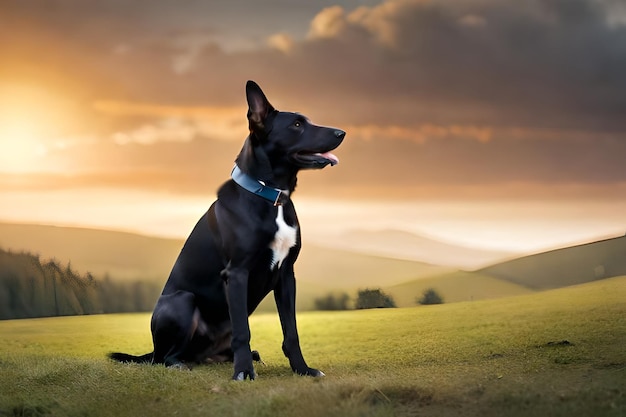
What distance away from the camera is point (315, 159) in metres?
6.66

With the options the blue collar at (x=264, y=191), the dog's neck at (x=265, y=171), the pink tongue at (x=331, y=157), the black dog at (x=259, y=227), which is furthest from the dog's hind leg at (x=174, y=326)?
→ the pink tongue at (x=331, y=157)

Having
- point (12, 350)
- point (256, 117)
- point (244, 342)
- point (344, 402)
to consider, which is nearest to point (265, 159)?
point (256, 117)

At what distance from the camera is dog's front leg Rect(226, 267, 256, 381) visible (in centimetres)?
657

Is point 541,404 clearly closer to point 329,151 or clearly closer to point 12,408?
point 329,151

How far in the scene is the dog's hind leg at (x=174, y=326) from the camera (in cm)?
715

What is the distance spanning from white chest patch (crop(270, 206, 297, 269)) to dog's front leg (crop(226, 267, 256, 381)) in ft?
0.92

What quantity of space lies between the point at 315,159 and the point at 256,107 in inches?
26.2

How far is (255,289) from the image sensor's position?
6828 mm

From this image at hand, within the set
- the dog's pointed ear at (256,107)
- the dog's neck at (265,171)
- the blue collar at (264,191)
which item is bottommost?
the blue collar at (264,191)

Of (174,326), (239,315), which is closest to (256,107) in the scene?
(239,315)

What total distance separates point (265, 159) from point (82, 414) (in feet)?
8.11

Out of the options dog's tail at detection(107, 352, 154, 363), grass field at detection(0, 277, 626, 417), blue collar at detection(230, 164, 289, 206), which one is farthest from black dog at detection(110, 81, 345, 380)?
dog's tail at detection(107, 352, 154, 363)

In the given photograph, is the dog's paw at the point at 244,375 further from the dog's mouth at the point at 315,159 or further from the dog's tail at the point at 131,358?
the dog's mouth at the point at 315,159

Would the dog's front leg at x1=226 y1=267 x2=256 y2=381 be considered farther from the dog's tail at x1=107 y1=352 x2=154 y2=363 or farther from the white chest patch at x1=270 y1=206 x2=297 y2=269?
the dog's tail at x1=107 y1=352 x2=154 y2=363
